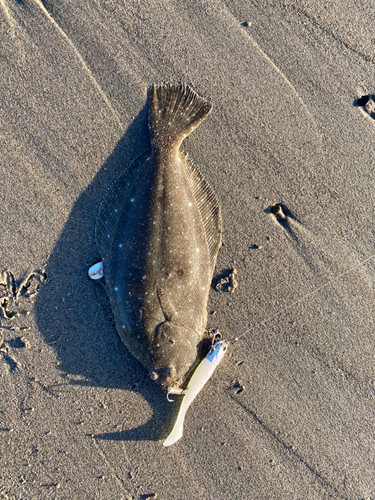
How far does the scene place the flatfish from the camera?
2.72 m

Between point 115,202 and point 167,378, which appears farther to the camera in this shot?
point 115,202

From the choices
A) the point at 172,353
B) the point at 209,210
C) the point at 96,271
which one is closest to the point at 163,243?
the point at 209,210

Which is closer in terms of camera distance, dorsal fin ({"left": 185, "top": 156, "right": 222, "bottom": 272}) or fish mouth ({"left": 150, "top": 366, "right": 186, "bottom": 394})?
fish mouth ({"left": 150, "top": 366, "right": 186, "bottom": 394})

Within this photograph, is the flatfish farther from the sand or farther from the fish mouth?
the sand

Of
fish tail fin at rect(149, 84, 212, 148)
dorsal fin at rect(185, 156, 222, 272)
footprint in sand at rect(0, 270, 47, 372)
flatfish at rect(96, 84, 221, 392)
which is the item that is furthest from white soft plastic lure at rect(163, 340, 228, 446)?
fish tail fin at rect(149, 84, 212, 148)

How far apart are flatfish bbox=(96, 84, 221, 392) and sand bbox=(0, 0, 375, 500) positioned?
0.16 metres

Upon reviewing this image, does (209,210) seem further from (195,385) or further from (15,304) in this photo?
(15,304)

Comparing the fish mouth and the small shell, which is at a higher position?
the small shell

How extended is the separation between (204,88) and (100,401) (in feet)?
10.4

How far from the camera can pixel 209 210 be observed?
302cm

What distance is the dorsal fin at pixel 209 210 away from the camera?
9.83 ft

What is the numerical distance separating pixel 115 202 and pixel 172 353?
1.47 metres

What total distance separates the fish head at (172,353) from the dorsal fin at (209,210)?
663 mm

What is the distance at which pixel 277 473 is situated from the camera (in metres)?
3.11
